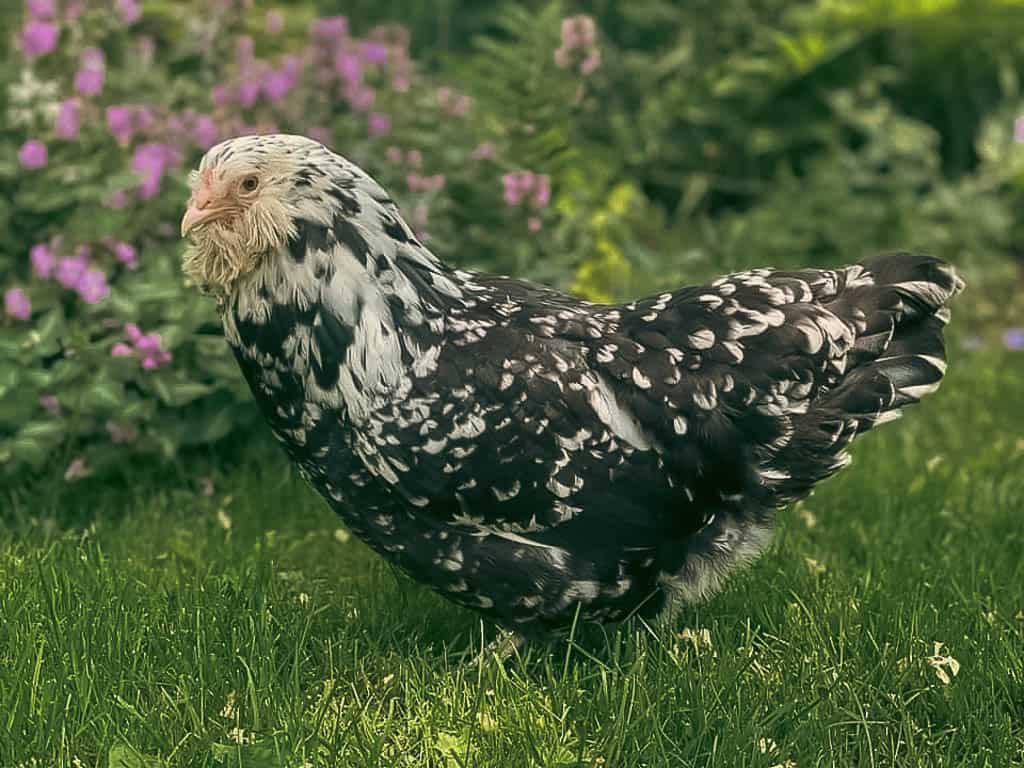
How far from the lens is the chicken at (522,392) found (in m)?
3.46

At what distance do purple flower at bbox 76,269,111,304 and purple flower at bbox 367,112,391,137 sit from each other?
144 cm

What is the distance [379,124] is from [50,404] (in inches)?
71.1

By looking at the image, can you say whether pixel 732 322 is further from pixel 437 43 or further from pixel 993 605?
pixel 437 43

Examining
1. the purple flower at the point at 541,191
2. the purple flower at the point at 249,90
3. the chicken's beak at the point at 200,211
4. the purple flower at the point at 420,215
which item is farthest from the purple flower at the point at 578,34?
the chicken's beak at the point at 200,211

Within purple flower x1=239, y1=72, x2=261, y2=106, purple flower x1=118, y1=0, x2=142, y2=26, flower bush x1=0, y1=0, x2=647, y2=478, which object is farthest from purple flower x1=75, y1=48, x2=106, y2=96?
purple flower x1=239, y1=72, x2=261, y2=106

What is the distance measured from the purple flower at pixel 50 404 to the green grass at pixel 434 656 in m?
0.25

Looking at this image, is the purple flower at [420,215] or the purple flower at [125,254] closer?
the purple flower at [125,254]

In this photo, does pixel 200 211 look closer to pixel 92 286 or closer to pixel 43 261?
pixel 92 286

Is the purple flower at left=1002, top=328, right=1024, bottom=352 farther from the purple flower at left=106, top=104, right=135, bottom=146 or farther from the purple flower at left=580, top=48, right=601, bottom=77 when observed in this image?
the purple flower at left=106, top=104, right=135, bottom=146

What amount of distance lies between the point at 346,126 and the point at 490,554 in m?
2.65

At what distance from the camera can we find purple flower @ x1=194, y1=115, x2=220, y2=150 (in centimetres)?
533

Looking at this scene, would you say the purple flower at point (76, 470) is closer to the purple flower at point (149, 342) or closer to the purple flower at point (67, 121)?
the purple flower at point (149, 342)

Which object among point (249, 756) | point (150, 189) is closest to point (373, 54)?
point (150, 189)

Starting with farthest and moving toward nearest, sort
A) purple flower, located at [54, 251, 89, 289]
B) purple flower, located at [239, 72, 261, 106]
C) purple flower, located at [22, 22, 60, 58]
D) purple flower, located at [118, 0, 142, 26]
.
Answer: purple flower, located at [118, 0, 142, 26] → purple flower, located at [239, 72, 261, 106] → purple flower, located at [22, 22, 60, 58] → purple flower, located at [54, 251, 89, 289]
